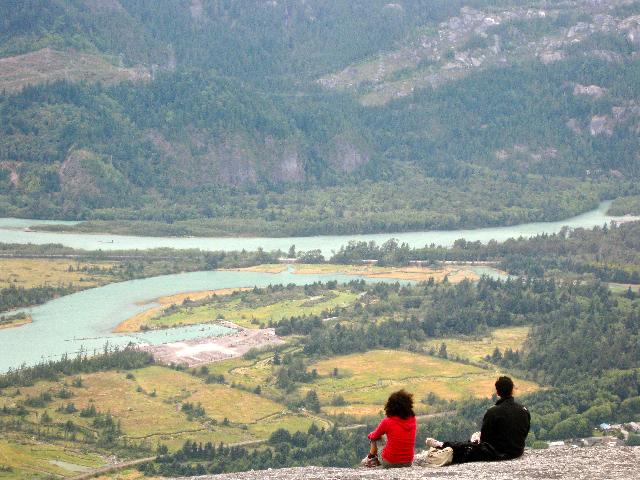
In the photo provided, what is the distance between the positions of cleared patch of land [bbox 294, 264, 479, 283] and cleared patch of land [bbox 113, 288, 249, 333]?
906 cm

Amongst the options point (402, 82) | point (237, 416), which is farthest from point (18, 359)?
point (402, 82)

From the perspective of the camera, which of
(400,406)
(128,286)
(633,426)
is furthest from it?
(128,286)

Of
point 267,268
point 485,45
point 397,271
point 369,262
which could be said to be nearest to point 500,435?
point 267,268

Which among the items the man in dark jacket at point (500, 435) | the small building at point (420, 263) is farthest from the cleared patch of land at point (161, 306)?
the man in dark jacket at point (500, 435)

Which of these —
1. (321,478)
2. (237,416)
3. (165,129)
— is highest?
Answer: (165,129)

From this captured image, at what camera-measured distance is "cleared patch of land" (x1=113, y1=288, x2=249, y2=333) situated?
82312mm

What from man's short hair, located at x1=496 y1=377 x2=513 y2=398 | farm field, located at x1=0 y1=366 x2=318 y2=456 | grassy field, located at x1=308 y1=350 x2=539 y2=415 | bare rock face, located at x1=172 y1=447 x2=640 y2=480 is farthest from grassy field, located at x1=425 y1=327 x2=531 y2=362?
man's short hair, located at x1=496 y1=377 x2=513 y2=398

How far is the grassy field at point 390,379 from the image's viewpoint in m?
66.4

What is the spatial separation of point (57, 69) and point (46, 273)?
48900 millimetres

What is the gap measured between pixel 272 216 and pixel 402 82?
4269 centimetres

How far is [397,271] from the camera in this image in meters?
105

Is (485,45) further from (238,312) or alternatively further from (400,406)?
(400,406)

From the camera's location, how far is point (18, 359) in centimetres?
7156

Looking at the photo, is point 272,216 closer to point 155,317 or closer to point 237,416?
point 155,317
